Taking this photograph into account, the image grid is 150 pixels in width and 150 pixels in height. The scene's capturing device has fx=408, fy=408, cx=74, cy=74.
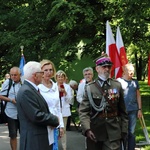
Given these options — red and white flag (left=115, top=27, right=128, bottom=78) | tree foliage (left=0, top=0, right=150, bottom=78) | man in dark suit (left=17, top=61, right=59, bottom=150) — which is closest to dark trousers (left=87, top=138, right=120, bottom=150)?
man in dark suit (left=17, top=61, right=59, bottom=150)

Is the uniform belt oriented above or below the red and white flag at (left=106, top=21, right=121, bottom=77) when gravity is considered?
below

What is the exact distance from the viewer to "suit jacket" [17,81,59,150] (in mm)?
4441

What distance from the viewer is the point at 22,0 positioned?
25875 mm

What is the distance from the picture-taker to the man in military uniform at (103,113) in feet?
17.1

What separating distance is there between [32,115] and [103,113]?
1149mm

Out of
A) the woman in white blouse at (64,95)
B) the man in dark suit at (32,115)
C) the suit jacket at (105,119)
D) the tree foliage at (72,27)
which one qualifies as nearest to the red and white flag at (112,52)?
the woman in white blouse at (64,95)

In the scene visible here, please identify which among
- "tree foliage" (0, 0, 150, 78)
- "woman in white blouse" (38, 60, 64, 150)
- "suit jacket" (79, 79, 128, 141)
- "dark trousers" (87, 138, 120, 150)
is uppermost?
"tree foliage" (0, 0, 150, 78)

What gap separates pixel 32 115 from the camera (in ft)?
14.5

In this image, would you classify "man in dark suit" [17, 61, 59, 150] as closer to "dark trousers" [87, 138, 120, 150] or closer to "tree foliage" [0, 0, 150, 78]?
"dark trousers" [87, 138, 120, 150]

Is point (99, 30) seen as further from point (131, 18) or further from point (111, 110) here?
point (111, 110)

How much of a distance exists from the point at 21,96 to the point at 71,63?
16.0 metres

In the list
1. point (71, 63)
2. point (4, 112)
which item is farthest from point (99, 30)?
point (4, 112)

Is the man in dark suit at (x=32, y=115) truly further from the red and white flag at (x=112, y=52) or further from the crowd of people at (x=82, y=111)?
the red and white flag at (x=112, y=52)

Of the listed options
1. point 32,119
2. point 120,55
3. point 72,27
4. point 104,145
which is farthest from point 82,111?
point 72,27
